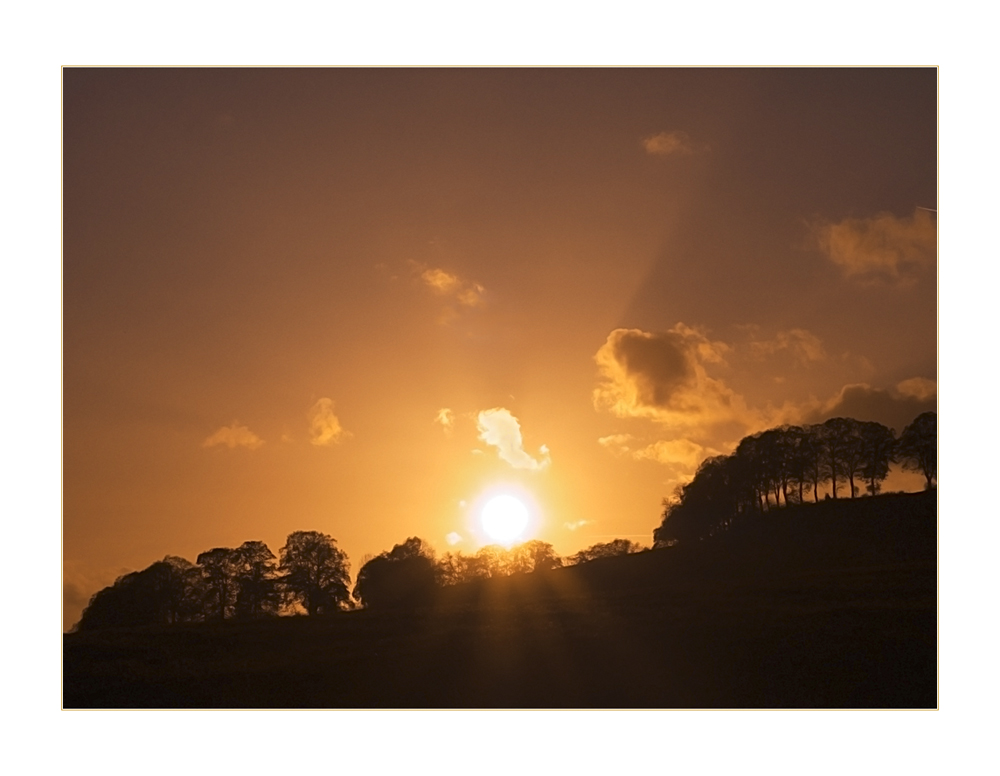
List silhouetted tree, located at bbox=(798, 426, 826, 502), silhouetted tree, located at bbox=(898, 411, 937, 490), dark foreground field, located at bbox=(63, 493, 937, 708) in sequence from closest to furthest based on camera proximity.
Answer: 1. dark foreground field, located at bbox=(63, 493, 937, 708)
2. silhouetted tree, located at bbox=(898, 411, 937, 490)
3. silhouetted tree, located at bbox=(798, 426, 826, 502)

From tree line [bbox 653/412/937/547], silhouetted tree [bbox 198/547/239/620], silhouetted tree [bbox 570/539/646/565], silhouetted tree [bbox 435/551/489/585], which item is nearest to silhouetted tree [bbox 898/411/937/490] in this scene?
tree line [bbox 653/412/937/547]

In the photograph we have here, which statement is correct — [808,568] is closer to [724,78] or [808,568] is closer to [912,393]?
[912,393]

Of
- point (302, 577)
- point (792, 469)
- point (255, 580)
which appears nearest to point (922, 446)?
point (792, 469)

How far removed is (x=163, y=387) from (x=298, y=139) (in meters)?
5.31

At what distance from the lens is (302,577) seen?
17.8 meters

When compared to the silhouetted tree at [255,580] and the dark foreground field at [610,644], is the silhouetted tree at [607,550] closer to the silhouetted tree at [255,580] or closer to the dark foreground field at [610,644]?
the dark foreground field at [610,644]

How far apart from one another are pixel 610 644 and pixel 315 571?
5842mm

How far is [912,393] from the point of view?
649 inches

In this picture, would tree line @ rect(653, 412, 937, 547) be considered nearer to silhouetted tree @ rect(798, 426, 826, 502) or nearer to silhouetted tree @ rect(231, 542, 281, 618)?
silhouetted tree @ rect(798, 426, 826, 502)

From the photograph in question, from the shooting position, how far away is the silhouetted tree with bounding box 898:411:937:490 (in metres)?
16.5

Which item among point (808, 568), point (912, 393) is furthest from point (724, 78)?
point (808, 568)

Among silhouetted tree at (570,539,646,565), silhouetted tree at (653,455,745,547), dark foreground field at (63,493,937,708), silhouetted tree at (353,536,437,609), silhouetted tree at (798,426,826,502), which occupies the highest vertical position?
silhouetted tree at (798,426,826,502)

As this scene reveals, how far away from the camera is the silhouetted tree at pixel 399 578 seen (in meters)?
17.7

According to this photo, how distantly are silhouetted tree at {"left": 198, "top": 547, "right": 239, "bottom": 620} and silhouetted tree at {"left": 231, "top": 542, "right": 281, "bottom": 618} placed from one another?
72 mm
